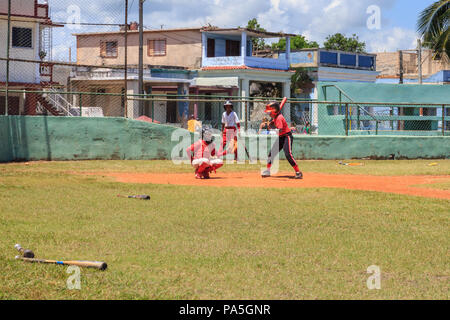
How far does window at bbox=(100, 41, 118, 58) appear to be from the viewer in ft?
152

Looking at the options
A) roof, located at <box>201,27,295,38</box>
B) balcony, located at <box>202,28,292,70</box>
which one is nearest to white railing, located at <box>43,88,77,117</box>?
balcony, located at <box>202,28,292,70</box>

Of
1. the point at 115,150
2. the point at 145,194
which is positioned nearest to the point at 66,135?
the point at 115,150

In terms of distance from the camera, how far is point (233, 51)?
46.0m

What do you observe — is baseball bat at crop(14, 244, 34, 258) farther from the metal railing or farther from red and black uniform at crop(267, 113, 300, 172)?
the metal railing

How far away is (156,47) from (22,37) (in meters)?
16.8

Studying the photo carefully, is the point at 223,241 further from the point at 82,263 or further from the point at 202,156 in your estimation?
the point at 202,156

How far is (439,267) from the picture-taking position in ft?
21.5

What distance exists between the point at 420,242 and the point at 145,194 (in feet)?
18.1

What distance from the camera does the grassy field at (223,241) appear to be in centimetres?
573

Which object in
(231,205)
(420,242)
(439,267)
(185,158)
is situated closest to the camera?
(439,267)

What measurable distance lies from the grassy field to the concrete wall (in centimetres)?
3302

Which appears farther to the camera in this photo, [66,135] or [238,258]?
[66,135]

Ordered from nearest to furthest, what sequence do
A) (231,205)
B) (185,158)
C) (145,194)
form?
(231,205) → (145,194) → (185,158)
